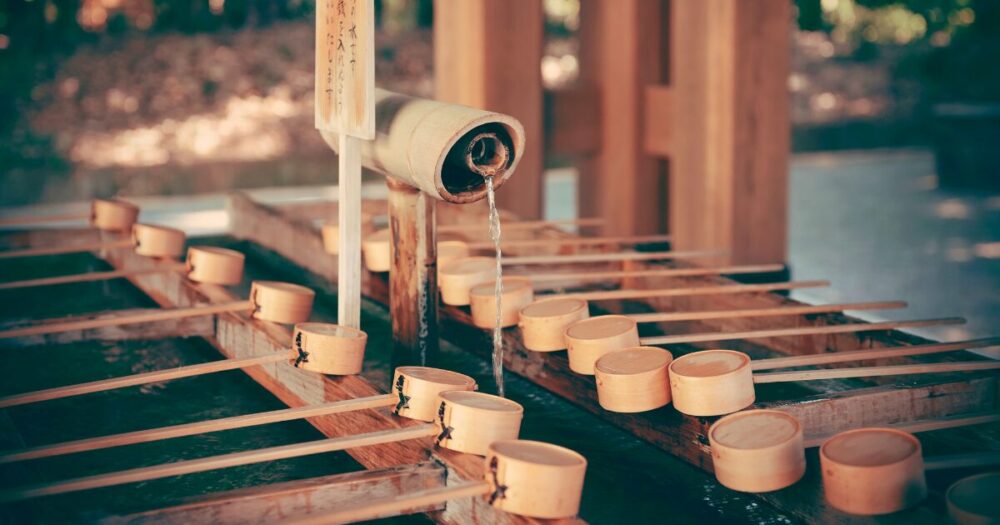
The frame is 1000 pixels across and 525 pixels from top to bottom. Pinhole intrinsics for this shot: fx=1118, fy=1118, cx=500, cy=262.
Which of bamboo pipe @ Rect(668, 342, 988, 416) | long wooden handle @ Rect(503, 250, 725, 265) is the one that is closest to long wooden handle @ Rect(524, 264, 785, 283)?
long wooden handle @ Rect(503, 250, 725, 265)

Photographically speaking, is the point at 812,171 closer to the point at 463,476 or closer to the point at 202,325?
the point at 202,325

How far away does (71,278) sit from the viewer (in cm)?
438

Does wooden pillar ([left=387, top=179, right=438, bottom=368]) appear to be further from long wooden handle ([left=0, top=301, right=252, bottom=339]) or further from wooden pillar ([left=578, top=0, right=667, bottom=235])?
wooden pillar ([left=578, top=0, right=667, bottom=235])

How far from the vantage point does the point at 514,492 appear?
7.13 feet

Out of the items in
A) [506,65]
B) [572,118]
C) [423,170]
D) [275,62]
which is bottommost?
[423,170]

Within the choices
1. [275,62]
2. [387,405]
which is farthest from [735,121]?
[275,62]

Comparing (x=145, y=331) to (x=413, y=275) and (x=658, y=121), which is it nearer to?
(x=413, y=275)

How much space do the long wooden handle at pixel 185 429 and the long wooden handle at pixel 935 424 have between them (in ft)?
3.26

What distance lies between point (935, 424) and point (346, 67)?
1763 mm

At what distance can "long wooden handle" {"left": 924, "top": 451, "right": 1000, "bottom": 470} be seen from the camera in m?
2.34

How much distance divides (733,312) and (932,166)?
9.35 meters

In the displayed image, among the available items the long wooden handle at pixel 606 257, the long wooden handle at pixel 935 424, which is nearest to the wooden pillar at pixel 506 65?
the long wooden handle at pixel 606 257

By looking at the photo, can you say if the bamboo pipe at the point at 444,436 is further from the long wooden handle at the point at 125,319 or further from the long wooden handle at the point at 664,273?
the long wooden handle at the point at 664,273

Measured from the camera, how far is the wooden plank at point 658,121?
547cm
